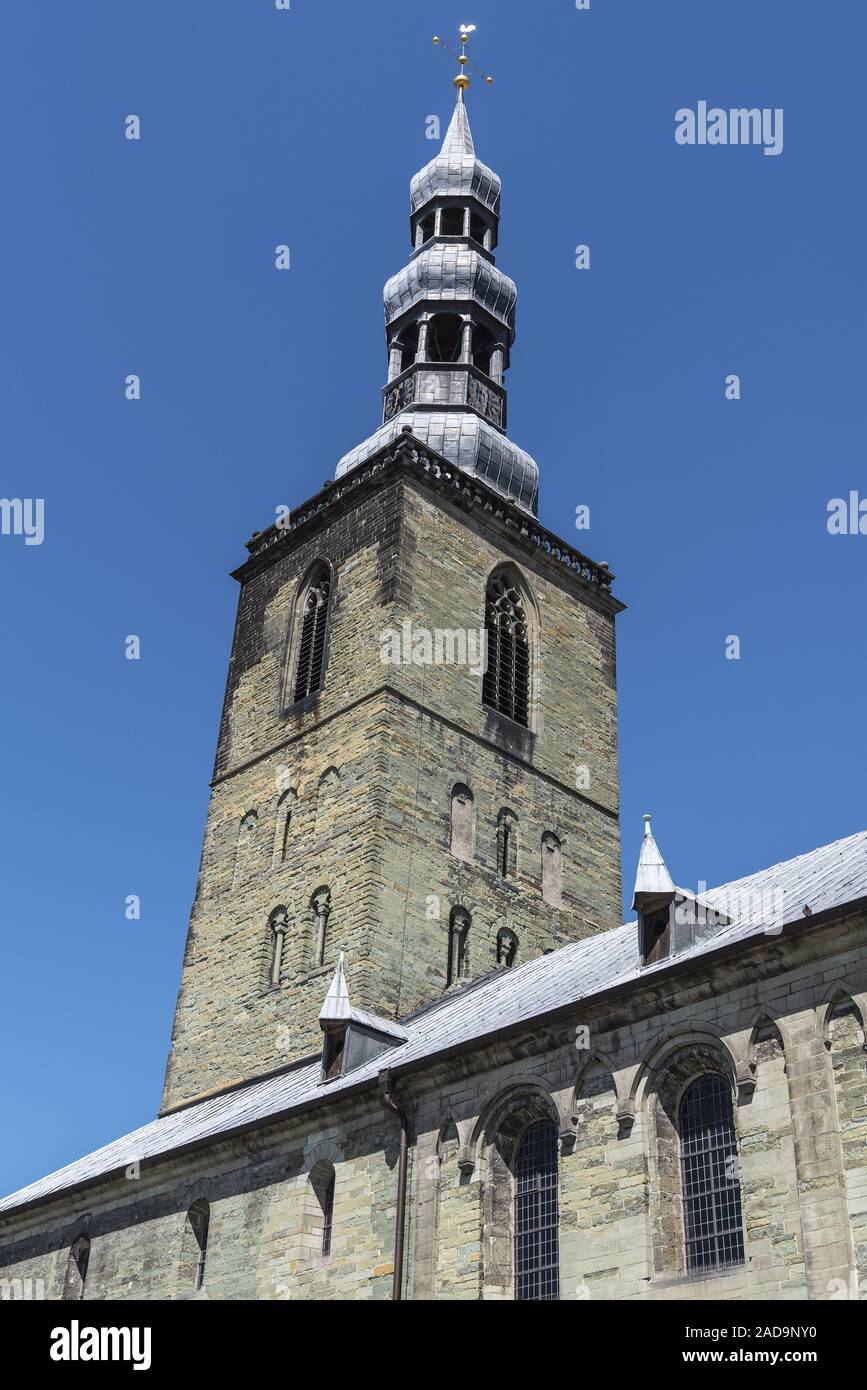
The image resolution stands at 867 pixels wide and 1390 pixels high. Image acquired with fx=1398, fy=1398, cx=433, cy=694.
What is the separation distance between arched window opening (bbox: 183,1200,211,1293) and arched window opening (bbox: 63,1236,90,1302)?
3206 millimetres

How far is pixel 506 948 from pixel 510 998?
7446 mm

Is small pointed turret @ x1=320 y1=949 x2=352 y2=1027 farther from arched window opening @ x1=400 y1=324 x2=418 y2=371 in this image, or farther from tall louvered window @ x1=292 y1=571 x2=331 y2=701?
arched window opening @ x1=400 y1=324 x2=418 y2=371

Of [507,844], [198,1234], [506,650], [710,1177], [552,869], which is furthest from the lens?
[506,650]

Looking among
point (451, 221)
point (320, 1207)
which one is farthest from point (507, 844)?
point (451, 221)

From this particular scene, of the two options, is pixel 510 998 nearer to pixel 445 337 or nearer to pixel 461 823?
pixel 461 823

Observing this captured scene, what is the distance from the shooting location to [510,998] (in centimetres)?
2364

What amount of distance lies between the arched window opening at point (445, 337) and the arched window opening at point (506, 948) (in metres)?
18.8

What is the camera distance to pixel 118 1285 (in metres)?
24.2

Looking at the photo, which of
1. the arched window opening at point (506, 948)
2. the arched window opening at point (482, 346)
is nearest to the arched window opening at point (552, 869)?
the arched window opening at point (506, 948)

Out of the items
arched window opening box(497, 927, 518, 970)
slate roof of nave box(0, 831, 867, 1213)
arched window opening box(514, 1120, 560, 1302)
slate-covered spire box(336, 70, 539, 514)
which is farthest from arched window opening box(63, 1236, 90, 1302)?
slate-covered spire box(336, 70, 539, 514)

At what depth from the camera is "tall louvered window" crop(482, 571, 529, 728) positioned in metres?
34.3

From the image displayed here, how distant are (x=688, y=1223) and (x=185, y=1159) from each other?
34.3ft
